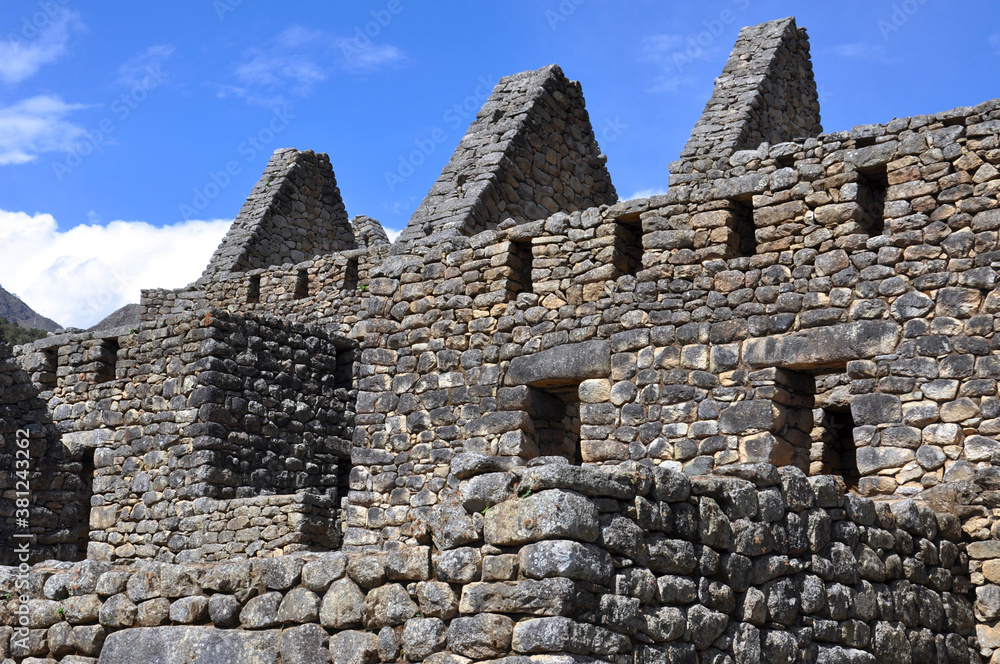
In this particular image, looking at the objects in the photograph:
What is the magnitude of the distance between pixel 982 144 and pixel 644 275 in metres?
2.75

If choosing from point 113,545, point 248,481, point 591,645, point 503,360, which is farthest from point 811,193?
point 113,545

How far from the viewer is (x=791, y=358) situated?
8578mm

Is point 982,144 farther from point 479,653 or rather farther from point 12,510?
point 12,510

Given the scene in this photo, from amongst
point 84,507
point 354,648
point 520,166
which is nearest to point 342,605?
point 354,648

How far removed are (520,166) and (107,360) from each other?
5319 mm

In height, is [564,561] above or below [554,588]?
above

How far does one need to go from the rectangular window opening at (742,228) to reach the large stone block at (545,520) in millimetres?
4950

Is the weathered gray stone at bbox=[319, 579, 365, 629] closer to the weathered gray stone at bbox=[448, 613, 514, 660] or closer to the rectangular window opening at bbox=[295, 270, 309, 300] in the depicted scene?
the weathered gray stone at bbox=[448, 613, 514, 660]

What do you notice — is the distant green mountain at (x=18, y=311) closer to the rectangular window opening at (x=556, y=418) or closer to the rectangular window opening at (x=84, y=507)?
the rectangular window opening at (x=84, y=507)

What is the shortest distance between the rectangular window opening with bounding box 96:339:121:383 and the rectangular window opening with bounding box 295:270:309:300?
9.05 feet

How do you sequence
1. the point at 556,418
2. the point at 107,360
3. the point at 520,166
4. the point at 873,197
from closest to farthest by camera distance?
the point at 873,197, the point at 556,418, the point at 520,166, the point at 107,360

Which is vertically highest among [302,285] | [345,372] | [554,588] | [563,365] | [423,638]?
[302,285]

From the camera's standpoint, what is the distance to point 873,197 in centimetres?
894

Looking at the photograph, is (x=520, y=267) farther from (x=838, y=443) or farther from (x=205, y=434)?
(x=205, y=434)
